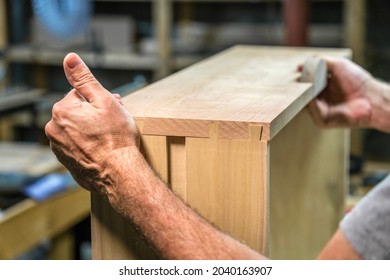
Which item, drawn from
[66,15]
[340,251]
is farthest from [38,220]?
[66,15]

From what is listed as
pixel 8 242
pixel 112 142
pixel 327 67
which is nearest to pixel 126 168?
pixel 112 142

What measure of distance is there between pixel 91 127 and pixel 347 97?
76 cm

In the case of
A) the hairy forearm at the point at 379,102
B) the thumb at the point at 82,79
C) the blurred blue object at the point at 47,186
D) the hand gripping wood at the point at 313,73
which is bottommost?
the blurred blue object at the point at 47,186

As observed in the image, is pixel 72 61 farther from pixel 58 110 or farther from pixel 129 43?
pixel 129 43

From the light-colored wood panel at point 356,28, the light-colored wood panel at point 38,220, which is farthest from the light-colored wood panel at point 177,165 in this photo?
the light-colored wood panel at point 356,28

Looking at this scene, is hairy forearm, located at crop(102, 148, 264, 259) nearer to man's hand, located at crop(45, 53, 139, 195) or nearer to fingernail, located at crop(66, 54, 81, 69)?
man's hand, located at crop(45, 53, 139, 195)

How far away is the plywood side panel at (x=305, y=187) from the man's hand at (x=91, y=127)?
41 cm

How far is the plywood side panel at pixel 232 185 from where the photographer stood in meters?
0.87

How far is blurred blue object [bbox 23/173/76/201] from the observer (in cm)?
248

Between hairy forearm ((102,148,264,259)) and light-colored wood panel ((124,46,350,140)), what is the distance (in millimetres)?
59

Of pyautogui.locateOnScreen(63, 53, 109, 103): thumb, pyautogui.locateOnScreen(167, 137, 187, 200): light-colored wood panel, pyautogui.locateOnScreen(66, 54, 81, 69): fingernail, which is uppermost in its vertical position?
pyautogui.locateOnScreen(66, 54, 81, 69): fingernail

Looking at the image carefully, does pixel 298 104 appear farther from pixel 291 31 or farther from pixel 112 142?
pixel 291 31

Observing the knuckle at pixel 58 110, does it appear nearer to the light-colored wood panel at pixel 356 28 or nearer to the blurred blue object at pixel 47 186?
the blurred blue object at pixel 47 186

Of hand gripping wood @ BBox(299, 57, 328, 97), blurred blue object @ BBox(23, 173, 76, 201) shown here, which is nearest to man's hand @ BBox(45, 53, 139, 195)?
hand gripping wood @ BBox(299, 57, 328, 97)
